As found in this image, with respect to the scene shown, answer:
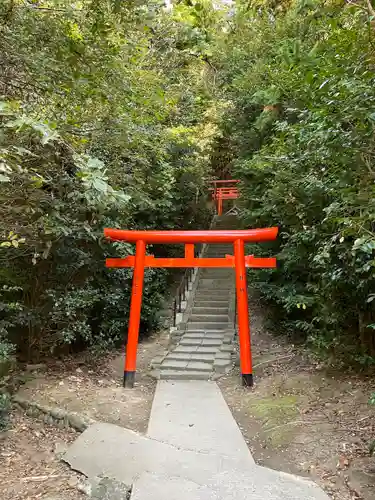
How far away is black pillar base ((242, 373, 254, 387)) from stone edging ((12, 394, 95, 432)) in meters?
2.82

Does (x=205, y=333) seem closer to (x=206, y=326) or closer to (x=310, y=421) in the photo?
(x=206, y=326)

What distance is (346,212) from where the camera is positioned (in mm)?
4688

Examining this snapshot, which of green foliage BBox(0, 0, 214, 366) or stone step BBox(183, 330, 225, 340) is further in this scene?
stone step BBox(183, 330, 225, 340)

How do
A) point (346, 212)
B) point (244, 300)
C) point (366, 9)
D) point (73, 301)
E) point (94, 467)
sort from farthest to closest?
point (244, 300) < point (73, 301) < point (346, 212) < point (94, 467) < point (366, 9)

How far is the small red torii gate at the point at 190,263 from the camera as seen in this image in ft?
23.5

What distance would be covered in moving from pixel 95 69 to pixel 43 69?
0.52 metres

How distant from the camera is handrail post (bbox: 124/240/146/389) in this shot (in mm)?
7137

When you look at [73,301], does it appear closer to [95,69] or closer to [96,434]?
[96,434]

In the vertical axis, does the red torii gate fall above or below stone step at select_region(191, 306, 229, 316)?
above

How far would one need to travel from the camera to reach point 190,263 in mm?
7730

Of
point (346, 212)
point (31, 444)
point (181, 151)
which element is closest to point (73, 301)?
point (31, 444)

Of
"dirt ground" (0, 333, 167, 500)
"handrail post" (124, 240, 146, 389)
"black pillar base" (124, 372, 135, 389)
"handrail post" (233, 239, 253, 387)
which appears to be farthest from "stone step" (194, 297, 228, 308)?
"black pillar base" (124, 372, 135, 389)

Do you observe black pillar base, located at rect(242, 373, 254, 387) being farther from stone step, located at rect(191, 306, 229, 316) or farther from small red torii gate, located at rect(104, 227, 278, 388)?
stone step, located at rect(191, 306, 229, 316)

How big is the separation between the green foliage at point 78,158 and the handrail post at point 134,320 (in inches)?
27.2
